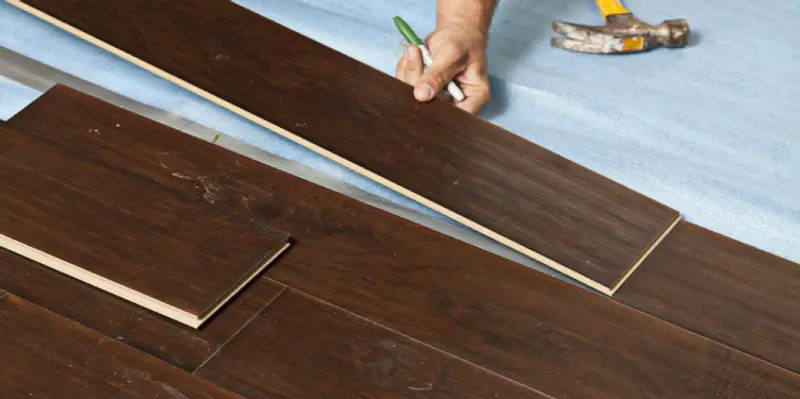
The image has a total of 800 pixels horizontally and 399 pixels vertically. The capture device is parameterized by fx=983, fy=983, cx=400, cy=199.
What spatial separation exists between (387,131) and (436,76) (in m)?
0.26

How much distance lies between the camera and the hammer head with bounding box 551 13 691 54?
2887 mm

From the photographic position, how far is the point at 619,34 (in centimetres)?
288

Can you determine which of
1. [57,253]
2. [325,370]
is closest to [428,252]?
[325,370]

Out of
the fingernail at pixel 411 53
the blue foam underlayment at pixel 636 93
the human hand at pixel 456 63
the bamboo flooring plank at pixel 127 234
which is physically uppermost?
the bamboo flooring plank at pixel 127 234

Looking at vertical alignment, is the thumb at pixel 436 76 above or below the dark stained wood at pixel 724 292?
above

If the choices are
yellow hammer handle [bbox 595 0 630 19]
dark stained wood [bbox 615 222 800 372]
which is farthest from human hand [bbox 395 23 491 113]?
dark stained wood [bbox 615 222 800 372]

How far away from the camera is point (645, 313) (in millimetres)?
1967

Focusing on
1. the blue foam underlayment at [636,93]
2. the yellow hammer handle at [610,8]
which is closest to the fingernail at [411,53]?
the blue foam underlayment at [636,93]

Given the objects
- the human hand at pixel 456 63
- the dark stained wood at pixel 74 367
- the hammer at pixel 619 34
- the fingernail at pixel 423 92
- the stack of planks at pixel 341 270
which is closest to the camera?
the dark stained wood at pixel 74 367

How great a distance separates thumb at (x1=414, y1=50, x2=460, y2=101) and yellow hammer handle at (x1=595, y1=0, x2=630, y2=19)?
24.5 inches

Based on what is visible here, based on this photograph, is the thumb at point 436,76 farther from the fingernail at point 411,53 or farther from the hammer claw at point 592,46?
the hammer claw at point 592,46

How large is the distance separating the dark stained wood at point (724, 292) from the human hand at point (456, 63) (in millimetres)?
690

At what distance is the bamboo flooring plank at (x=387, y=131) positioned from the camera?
84.5 inches

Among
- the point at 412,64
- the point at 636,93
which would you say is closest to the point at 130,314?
the point at 412,64
